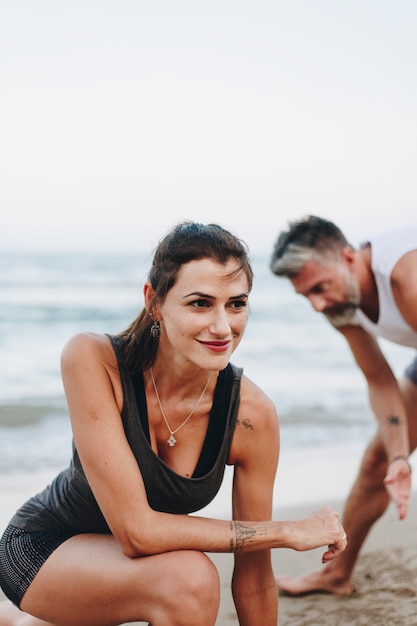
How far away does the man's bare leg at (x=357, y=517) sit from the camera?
12.8ft

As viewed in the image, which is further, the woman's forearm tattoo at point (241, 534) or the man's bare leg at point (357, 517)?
the man's bare leg at point (357, 517)

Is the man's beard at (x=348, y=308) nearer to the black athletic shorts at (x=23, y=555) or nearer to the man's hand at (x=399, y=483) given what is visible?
the man's hand at (x=399, y=483)

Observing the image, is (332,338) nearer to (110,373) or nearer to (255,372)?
(255,372)

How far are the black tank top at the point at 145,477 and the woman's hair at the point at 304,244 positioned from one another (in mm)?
1037

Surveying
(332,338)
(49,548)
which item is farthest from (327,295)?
(332,338)

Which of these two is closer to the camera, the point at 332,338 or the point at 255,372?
the point at 255,372

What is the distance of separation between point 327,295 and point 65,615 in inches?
74.6

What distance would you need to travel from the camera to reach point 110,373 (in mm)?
2721

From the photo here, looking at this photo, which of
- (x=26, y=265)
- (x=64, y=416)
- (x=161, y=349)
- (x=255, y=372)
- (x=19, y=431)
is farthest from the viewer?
(x=26, y=265)

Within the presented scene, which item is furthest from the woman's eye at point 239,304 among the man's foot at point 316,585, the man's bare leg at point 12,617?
the man's foot at point 316,585

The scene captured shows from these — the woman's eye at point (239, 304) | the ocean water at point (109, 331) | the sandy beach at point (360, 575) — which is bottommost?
the sandy beach at point (360, 575)

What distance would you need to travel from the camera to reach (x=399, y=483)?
11.1 feet

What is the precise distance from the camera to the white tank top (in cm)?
354

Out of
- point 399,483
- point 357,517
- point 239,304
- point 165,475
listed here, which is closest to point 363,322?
point 399,483
